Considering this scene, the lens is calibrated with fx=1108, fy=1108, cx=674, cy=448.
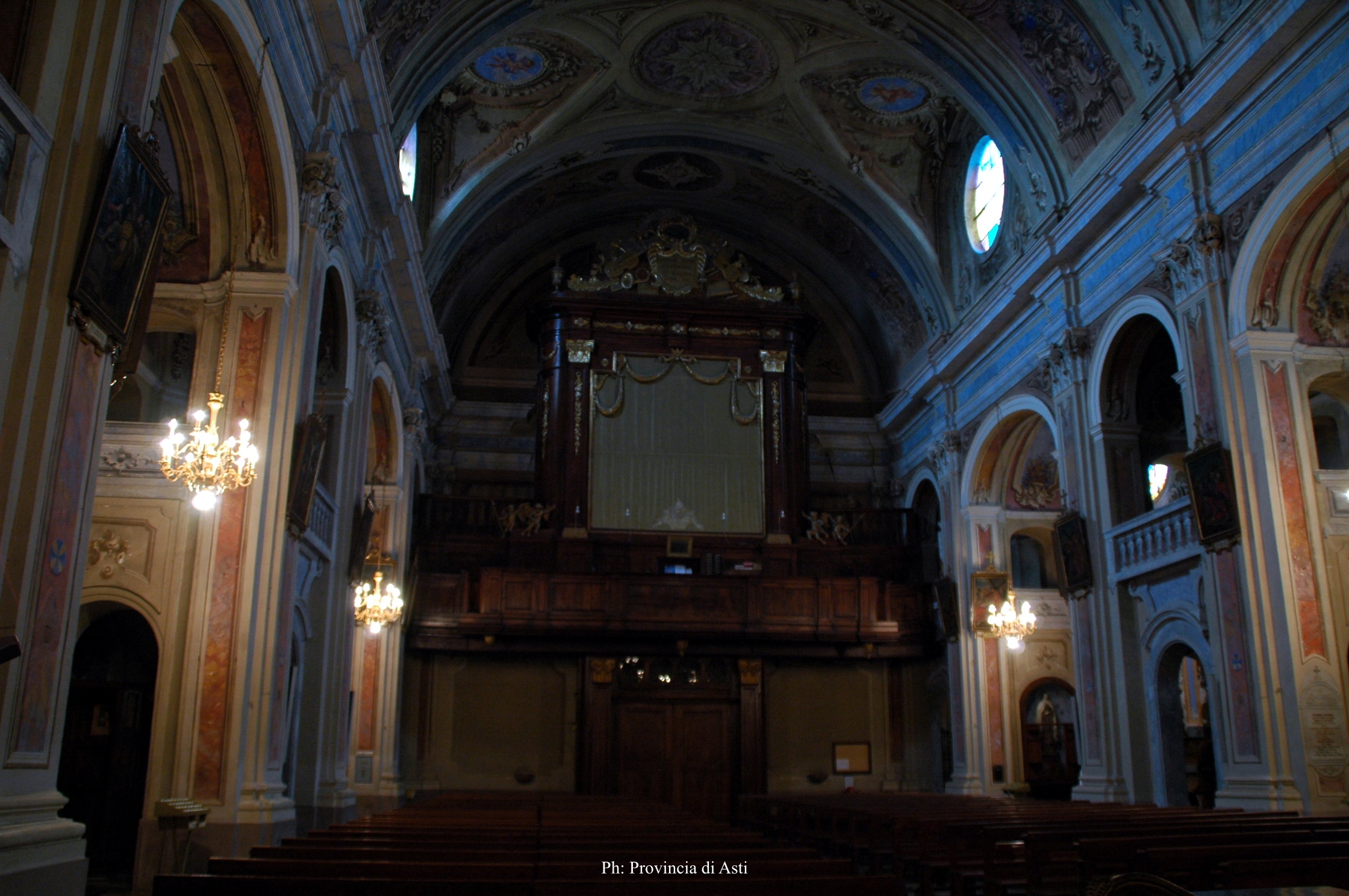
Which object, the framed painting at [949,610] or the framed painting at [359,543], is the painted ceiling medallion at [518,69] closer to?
the framed painting at [359,543]

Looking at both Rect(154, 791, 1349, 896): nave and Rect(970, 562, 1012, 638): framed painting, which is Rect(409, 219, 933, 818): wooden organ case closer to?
Rect(970, 562, 1012, 638): framed painting

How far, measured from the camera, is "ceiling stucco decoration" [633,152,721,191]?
22125 mm

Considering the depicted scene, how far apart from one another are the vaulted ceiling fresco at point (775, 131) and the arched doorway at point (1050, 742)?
22.0ft

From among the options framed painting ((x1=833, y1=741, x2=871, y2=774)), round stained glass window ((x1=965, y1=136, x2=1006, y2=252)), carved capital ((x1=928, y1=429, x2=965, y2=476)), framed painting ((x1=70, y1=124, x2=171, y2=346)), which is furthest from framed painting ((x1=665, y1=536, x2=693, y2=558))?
framed painting ((x1=70, y1=124, x2=171, y2=346))

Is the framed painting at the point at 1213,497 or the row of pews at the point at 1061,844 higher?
the framed painting at the point at 1213,497

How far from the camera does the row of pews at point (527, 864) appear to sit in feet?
12.7

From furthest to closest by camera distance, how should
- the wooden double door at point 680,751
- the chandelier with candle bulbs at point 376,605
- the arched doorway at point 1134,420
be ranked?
the wooden double door at point 680,751
the chandelier with candle bulbs at point 376,605
the arched doorway at point 1134,420

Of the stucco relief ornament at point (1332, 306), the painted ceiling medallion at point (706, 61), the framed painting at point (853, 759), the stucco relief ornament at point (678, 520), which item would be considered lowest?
the framed painting at point (853, 759)

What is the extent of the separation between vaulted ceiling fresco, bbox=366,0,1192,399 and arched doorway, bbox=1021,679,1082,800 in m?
6.71

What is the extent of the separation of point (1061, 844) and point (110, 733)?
9601mm

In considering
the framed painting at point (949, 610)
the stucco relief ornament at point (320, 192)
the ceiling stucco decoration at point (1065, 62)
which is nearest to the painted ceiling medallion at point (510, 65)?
the ceiling stucco decoration at point (1065, 62)

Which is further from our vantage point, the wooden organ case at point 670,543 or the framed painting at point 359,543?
the wooden organ case at point 670,543

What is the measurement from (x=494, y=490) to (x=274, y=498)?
1275 cm

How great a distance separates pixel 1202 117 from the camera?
40.1ft
